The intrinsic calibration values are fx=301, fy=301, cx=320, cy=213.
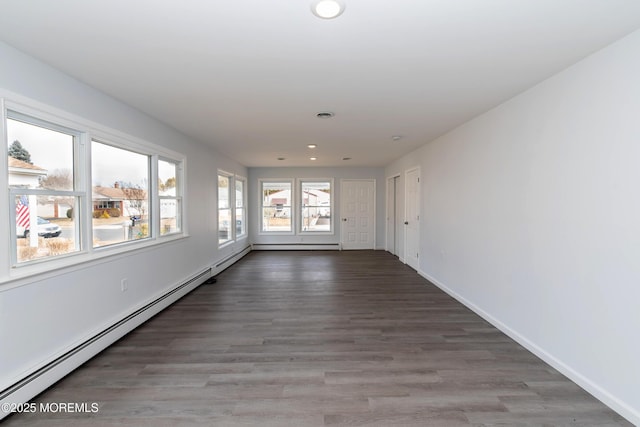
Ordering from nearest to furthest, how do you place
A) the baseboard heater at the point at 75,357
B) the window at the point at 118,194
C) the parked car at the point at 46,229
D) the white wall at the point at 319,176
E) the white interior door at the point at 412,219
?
the baseboard heater at the point at 75,357 → the parked car at the point at 46,229 → the window at the point at 118,194 → the white interior door at the point at 412,219 → the white wall at the point at 319,176

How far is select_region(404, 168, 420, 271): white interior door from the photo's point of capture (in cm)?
580

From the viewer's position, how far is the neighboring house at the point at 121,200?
2.83 metres

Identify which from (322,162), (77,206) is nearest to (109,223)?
(77,206)

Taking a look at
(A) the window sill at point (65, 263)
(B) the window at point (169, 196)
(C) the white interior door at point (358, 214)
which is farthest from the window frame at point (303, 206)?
(A) the window sill at point (65, 263)

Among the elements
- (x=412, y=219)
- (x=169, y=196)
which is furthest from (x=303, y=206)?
(x=169, y=196)

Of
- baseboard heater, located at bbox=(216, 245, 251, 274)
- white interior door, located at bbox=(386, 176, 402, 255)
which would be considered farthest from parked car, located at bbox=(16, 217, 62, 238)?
white interior door, located at bbox=(386, 176, 402, 255)

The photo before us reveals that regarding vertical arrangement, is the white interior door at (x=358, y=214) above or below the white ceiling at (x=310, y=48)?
below

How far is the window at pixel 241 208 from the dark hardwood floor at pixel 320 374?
378 centimetres

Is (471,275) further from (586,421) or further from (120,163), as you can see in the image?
(120,163)

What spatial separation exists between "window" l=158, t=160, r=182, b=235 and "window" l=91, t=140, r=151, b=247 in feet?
0.84

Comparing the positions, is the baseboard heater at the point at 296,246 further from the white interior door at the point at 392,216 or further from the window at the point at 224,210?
the window at the point at 224,210

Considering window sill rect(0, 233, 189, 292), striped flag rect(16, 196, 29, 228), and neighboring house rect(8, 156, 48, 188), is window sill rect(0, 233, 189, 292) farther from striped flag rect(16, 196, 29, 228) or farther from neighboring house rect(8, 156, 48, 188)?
neighboring house rect(8, 156, 48, 188)

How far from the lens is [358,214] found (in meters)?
8.41

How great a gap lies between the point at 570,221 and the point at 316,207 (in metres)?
6.49
